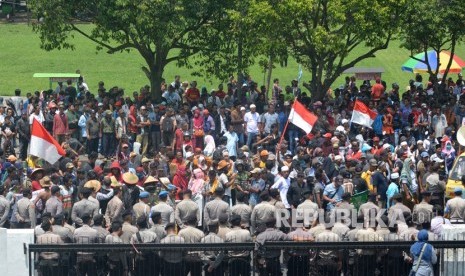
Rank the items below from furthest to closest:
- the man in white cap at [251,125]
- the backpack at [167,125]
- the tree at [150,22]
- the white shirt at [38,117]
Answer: the tree at [150,22]
the white shirt at [38,117]
the man in white cap at [251,125]
the backpack at [167,125]

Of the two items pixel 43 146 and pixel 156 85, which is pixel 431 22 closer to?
pixel 156 85

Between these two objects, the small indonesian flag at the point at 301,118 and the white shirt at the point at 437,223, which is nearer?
the white shirt at the point at 437,223

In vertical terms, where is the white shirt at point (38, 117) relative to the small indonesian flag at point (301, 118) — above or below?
above

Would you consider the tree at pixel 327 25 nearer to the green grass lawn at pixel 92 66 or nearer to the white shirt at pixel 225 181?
the white shirt at pixel 225 181

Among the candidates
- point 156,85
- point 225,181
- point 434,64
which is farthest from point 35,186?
point 434,64

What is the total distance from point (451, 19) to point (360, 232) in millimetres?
17512

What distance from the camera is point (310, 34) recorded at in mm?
35562

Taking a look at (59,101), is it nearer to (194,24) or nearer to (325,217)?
(194,24)

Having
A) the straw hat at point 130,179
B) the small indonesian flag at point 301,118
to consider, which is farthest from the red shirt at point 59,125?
the straw hat at point 130,179

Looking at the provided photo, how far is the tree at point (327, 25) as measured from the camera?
35281 millimetres

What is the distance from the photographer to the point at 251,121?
110 ft

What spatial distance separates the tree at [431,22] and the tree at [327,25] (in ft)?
2.18

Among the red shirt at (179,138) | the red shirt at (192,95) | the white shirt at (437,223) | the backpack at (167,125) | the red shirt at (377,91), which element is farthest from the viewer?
the red shirt at (377,91)

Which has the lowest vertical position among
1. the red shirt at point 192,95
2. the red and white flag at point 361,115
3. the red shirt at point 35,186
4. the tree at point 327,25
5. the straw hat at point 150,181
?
the red shirt at point 35,186
